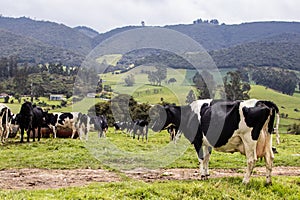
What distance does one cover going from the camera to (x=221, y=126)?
1129cm

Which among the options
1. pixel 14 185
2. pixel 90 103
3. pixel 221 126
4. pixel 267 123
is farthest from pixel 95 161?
pixel 90 103

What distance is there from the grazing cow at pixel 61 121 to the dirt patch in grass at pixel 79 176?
13053mm

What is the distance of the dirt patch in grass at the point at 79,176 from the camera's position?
11039 mm

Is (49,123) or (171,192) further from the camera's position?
(49,123)

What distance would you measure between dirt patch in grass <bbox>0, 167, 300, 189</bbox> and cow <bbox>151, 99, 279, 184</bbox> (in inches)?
56.2

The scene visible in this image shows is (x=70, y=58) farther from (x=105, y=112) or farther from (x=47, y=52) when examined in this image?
(x=105, y=112)

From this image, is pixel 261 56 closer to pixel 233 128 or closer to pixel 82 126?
pixel 82 126

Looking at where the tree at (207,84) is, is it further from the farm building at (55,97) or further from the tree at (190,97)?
the farm building at (55,97)

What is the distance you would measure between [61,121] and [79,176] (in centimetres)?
1477

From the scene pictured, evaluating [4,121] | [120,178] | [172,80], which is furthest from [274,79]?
[120,178]

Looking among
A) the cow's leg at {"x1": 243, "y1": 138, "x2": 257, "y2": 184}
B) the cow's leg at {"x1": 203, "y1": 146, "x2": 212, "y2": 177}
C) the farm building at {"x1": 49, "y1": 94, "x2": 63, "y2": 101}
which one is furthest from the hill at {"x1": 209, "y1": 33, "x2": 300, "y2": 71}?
the cow's leg at {"x1": 243, "y1": 138, "x2": 257, "y2": 184}

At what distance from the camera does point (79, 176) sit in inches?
480

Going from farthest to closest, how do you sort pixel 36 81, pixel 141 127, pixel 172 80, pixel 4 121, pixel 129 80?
pixel 36 81, pixel 172 80, pixel 141 127, pixel 129 80, pixel 4 121

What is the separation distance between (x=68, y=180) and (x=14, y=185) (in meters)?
1.57
